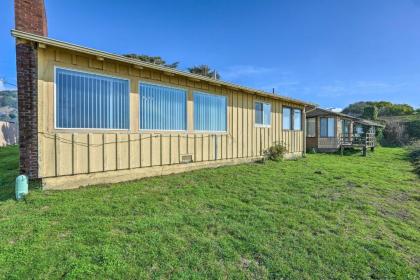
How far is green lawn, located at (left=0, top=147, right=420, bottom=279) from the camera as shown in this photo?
308 cm

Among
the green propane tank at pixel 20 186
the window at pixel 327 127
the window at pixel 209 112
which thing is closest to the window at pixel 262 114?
the window at pixel 209 112

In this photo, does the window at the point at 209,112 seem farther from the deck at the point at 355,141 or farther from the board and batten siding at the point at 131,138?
the deck at the point at 355,141

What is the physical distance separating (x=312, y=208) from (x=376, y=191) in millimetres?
3026

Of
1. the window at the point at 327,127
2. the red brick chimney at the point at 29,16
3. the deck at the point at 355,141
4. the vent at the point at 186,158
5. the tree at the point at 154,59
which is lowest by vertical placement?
the vent at the point at 186,158

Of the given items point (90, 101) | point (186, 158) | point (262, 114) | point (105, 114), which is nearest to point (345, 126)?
point (262, 114)

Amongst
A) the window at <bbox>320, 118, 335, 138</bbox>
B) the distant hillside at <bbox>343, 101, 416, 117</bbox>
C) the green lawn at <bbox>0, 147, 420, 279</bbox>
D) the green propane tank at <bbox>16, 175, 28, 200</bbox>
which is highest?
the distant hillside at <bbox>343, 101, 416, 117</bbox>

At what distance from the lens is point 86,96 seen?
579 cm

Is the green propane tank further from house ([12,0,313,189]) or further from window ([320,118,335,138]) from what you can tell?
window ([320,118,335,138])

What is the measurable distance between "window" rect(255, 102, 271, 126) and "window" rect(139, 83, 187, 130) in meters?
4.00

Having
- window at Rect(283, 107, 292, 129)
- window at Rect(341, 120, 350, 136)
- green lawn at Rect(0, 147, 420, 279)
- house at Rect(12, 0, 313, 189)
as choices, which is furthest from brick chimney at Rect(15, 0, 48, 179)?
window at Rect(341, 120, 350, 136)

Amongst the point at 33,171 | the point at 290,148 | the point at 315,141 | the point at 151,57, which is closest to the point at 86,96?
the point at 33,171

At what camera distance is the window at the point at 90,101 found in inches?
214

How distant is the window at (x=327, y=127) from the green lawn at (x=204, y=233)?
47.2 feet

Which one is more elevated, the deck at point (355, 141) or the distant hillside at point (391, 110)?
the distant hillside at point (391, 110)
